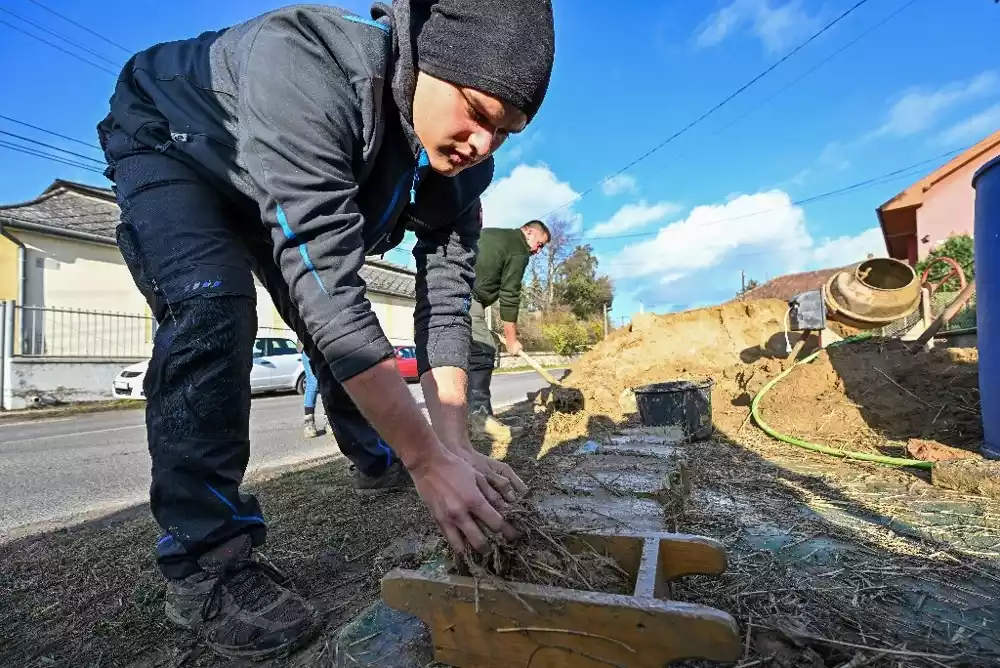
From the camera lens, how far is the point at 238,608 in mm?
1502

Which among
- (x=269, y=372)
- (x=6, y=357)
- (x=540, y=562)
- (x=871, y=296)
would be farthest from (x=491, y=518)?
(x=6, y=357)

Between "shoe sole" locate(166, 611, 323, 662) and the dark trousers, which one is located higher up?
the dark trousers

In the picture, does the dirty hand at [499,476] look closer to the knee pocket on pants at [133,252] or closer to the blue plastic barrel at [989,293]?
the knee pocket on pants at [133,252]

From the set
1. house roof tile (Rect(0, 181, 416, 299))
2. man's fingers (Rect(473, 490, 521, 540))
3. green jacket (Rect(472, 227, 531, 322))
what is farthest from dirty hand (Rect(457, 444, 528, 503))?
house roof tile (Rect(0, 181, 416, 299))

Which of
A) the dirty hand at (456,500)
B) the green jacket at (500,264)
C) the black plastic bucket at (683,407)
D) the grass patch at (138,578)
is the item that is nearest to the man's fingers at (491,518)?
the dirty hand at (456,500)

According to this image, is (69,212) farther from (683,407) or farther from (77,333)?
(683,407)

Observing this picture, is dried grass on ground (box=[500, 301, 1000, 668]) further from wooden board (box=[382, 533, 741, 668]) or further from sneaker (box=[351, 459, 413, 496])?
sneaker (box=[351, 459, 413, 496])

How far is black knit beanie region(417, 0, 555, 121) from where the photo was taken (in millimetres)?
1360

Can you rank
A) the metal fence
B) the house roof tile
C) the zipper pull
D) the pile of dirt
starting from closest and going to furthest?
the zipper pull → the pile of dirt → the metal fence → the house roof tile

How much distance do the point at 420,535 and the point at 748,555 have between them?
1219 mm

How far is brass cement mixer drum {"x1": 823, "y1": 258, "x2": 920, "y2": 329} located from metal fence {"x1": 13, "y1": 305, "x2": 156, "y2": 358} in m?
13.2

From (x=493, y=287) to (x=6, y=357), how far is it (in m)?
11.1

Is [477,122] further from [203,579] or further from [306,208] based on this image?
[203,579]

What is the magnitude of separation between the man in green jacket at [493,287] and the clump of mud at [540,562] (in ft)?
11.8
